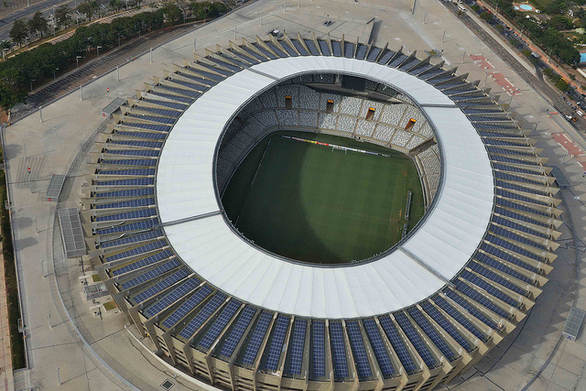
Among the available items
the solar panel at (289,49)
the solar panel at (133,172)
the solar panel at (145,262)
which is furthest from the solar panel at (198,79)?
the solar panel at (145,262)

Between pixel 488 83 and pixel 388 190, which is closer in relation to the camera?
pixel 388 190

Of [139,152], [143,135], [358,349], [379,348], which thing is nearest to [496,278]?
[379,348]

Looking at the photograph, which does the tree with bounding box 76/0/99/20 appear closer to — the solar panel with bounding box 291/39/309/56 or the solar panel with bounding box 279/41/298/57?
the solar panel with bounding box 279/41/298/57

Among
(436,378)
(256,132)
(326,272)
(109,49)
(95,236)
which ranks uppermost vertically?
(109,49)

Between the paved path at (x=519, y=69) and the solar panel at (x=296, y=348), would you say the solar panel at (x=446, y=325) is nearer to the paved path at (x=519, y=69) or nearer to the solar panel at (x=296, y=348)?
the solar panel at (x=296, y=348)

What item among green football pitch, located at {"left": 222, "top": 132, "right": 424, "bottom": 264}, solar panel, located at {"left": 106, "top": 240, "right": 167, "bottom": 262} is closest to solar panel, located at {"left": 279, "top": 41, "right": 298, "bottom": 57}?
green football pitch, located at {"left": 222, "top": 132, "right": 424, "bottom": 264}

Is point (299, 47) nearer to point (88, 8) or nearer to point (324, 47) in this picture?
point (324, 47)

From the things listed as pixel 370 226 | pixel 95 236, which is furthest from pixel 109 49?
pixel 370 226

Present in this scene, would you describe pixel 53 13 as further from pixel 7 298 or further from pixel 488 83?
pixel 488 83
